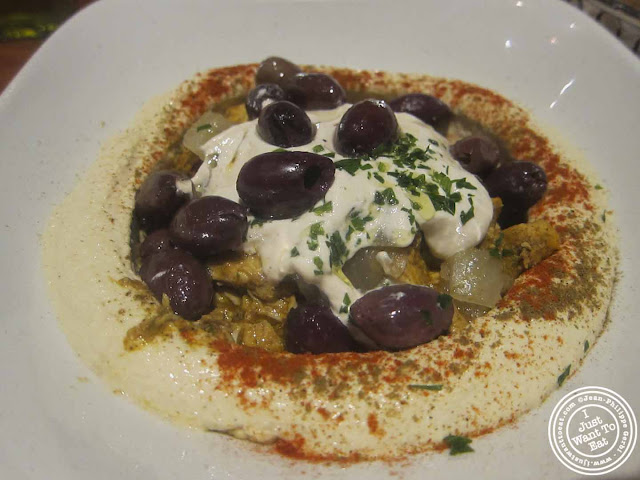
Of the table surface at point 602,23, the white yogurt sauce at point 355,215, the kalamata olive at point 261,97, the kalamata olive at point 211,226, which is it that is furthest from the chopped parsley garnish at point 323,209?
the table surface at point 602,23

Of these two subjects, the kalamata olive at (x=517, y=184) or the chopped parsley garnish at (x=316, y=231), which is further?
the kalamata olive at (x=517, y=184)

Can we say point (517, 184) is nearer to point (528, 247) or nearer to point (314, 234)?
point (528, 247)

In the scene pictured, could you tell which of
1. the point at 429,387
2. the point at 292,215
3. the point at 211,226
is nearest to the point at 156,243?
the point at 211,226

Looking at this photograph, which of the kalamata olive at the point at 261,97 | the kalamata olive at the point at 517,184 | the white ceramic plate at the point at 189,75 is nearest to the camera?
the white ceramic plate at the point at 189,75

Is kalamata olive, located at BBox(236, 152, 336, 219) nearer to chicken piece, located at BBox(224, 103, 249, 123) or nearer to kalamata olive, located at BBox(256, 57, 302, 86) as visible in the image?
chicken piece, located at BBox(224, 103, 249, 123)

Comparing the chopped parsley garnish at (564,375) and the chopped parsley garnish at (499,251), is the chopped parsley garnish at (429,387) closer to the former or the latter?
the chopped parsley garnish at (564,375)

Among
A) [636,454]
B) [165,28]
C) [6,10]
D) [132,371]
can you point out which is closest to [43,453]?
[132,371]

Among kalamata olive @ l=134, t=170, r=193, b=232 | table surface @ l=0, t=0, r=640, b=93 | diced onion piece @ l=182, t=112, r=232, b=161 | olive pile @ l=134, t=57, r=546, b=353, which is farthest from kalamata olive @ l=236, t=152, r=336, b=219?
table surface @ l=0, t=0, r=640, b=93
